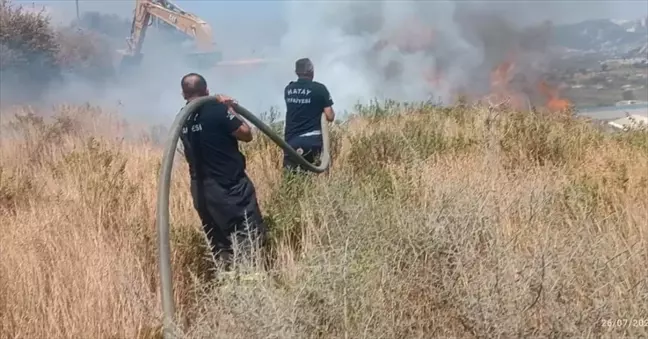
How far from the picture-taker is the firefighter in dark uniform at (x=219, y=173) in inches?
184

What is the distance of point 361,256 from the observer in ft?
12.5

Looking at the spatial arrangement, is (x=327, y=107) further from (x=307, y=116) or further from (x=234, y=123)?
(x=234, y=123)

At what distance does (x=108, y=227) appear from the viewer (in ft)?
15.3

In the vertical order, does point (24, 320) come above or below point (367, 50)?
below

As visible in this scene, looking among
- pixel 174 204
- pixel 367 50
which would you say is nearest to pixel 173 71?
pixel 367 50

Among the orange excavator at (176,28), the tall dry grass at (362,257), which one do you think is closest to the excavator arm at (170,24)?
the orange excavator at (176,28)

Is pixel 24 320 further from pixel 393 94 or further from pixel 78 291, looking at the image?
pixel 393 94

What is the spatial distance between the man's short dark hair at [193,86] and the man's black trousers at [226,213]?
591 mm

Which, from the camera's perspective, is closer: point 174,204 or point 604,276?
point 604,276

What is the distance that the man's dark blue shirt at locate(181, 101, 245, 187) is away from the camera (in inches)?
185

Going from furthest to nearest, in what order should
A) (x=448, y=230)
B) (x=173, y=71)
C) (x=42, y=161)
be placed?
(x=173, y=71) → (x=42, y=161) → (x=448, y=230)

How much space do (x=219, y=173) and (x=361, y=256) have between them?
138 centimetres

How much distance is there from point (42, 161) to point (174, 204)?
3.19m
